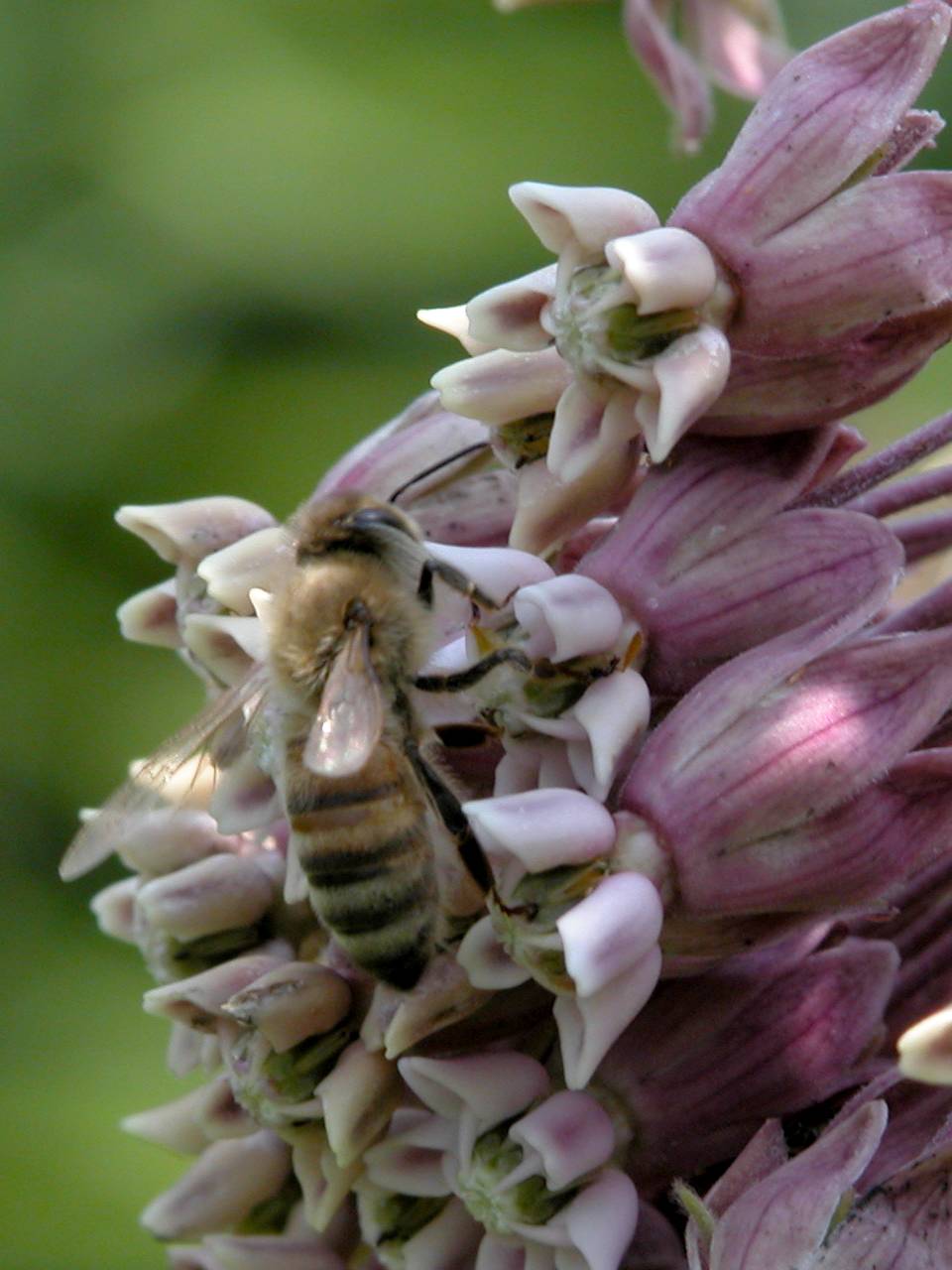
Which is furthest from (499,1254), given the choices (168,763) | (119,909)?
(119,909)

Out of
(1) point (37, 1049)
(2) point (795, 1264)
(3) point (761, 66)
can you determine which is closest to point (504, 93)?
(3) point (761, 66)

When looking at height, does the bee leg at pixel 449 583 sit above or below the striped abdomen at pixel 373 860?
above

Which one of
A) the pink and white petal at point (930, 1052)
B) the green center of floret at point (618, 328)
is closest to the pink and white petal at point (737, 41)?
the green center of floret at point (618, 328)

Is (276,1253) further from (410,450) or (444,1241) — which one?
(410,450)

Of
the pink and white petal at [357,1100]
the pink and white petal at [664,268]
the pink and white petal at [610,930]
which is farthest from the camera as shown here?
the pink and white petal at [357,1100]

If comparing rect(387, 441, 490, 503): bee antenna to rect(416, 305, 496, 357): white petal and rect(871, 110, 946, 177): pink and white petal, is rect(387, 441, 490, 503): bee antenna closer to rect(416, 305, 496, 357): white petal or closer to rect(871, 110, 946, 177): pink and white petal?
rect(416, 305, 496, 357): white petal

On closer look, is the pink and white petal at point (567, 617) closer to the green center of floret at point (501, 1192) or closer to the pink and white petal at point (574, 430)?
the pink and white petal at point (574, 430)

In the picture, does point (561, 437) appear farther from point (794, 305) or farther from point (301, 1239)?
point (301, 1239)
